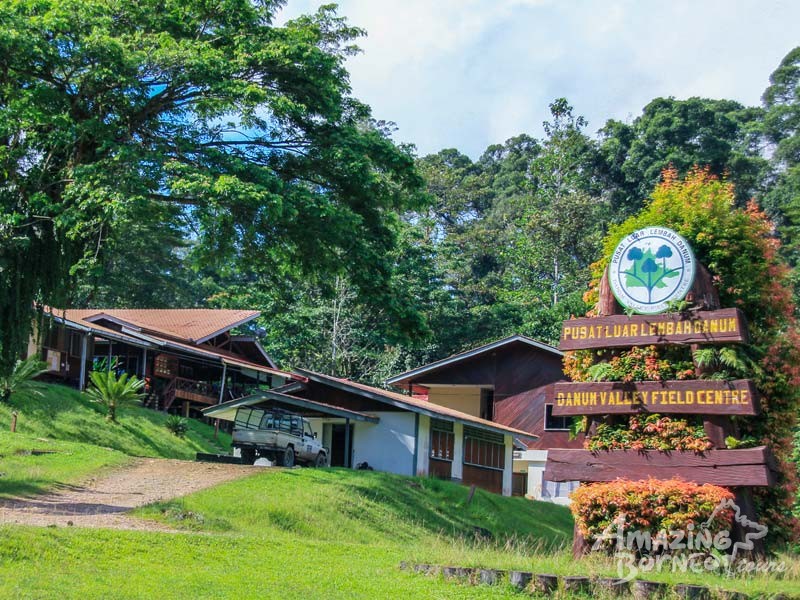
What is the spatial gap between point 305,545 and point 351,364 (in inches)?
A: 1415

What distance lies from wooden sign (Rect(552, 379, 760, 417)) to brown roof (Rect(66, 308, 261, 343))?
29070 mm

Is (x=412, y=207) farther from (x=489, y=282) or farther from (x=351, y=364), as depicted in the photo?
(x=489, y=282)

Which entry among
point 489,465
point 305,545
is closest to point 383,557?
point 305,545

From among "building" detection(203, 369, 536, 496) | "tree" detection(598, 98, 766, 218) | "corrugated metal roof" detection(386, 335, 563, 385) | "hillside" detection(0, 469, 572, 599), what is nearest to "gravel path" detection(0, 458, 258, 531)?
"hillside" detection(0, 469, 572, 599)

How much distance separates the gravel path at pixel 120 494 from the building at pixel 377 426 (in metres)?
5.85

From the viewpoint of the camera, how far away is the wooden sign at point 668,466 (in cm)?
1530

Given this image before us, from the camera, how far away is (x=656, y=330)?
16.5 metres

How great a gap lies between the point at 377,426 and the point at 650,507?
1844cm

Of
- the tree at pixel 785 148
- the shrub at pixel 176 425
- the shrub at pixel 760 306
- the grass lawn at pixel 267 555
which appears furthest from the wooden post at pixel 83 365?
the tree at pixel 785 148

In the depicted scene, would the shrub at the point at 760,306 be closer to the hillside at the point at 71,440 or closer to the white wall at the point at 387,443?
the hillside at the point at 71,440

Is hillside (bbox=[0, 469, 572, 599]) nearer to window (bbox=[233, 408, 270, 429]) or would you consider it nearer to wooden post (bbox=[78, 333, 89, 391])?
window (bbox=[233, 408, 270, 429])

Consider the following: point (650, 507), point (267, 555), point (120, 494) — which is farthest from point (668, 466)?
point (120, 494)

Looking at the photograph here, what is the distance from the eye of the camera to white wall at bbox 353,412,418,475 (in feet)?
107
